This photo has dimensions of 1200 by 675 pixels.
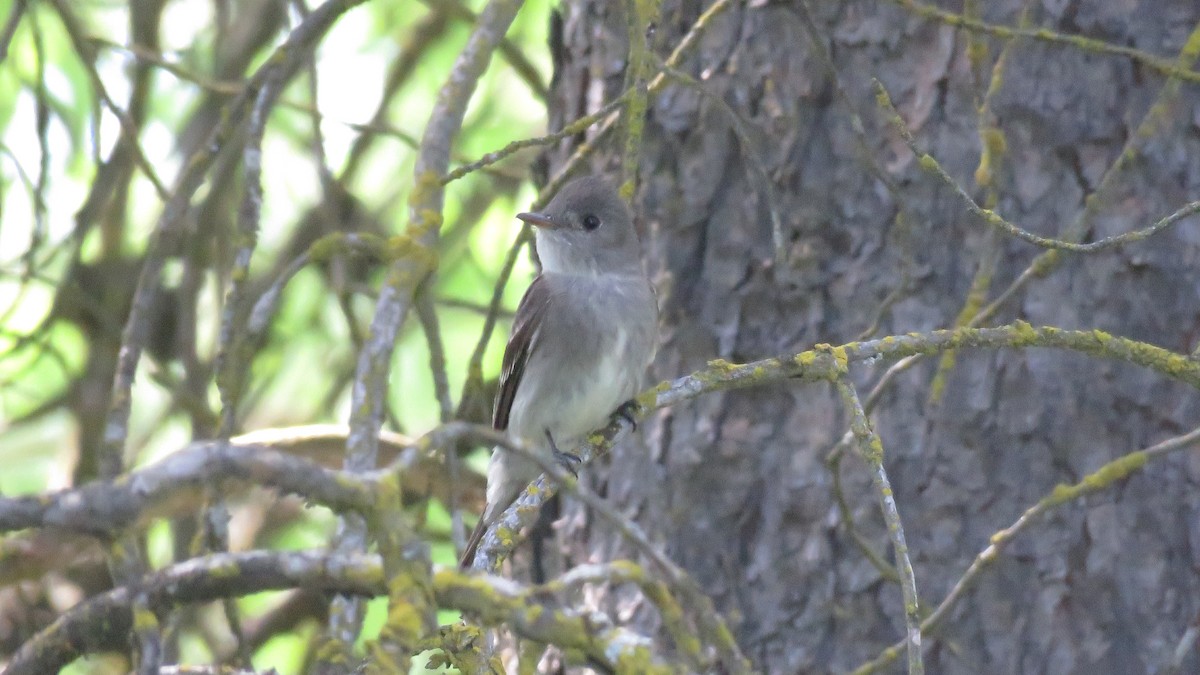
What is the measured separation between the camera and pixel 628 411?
4.27 m

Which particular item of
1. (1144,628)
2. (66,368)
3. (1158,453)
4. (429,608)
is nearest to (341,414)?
(66,368)

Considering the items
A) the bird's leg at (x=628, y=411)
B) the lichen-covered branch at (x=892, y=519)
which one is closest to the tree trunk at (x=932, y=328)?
the bird's leg at (x=628, y=411)

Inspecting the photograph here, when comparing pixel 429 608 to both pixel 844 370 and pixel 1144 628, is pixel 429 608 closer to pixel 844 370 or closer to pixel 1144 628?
pixel 844 370

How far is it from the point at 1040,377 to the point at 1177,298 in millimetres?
418

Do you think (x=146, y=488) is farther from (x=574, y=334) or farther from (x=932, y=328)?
(x=574, y=334)

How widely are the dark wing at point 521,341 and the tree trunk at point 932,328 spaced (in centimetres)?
51

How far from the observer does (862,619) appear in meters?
4.00

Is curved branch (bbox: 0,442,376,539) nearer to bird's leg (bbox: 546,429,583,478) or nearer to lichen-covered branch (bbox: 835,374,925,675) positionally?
lichen-covered branch (bbox: 835,374,925,675)

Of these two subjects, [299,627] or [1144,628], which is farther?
[299,627]

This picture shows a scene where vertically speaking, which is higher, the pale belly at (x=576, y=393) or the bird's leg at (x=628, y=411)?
the pale belly at (x=576, y=393)

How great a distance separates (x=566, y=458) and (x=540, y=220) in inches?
29.1

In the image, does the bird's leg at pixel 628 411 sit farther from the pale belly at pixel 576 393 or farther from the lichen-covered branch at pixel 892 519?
the lichen-covered branch at pixel 892 519

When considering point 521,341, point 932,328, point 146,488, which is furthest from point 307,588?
point 521,341

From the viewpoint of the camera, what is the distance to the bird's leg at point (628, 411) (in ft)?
13.8
